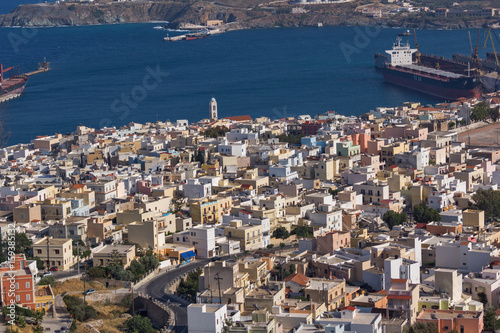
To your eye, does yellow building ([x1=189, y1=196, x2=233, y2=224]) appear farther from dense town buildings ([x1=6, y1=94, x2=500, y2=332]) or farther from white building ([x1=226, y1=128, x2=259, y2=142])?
white building ([x1=226, y1=128, x2=259, y2=142])

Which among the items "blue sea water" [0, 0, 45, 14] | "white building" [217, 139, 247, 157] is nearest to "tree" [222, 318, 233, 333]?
"white building" [217, 139, 247, 157]

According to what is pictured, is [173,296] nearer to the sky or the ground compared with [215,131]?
nearer to the ground

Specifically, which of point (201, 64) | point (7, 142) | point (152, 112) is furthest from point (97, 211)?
point (201, 64)

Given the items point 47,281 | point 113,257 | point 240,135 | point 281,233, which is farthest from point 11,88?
point 47,281

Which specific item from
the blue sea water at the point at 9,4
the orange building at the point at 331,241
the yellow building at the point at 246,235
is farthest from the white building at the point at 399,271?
the blue sea water at the point at 9,4

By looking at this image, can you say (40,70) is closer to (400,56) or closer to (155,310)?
(400,56)
